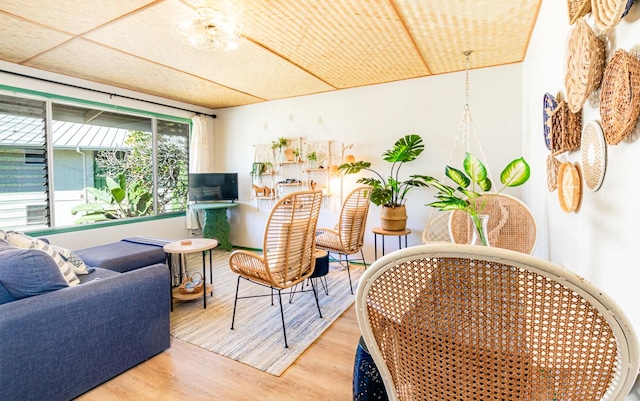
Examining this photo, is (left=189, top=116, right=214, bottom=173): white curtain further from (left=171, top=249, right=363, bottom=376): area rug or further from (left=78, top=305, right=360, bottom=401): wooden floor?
(left=78, top=305, right=360, bottom=401): wooden floor

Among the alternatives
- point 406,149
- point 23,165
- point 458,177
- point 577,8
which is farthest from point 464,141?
point 23,165

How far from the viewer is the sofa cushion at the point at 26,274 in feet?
5.08

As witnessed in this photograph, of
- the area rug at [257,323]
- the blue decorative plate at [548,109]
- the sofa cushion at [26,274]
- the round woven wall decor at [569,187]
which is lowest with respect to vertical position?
the area rug at [257,323]

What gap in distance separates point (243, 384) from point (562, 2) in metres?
2.66

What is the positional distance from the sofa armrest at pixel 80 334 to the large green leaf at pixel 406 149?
2.52m

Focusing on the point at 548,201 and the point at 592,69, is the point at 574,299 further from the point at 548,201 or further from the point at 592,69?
the point at 548,201

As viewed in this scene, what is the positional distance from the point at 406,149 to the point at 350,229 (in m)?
1.10

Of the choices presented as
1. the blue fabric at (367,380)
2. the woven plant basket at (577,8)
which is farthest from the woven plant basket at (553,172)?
the blue fabric at (367,380)

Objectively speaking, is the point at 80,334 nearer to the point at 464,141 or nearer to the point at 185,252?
the point at 185,252

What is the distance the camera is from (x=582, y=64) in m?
1.09

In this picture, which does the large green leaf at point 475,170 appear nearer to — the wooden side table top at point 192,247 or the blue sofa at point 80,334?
the blue sofa at point 80,334

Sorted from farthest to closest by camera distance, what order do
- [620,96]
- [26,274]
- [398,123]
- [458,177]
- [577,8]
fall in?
1. [398,123]
2. [458,177]
3. [26,274]
4. [577,8]
5. [620,96]

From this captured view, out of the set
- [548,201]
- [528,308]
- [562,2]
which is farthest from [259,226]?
[528,308]

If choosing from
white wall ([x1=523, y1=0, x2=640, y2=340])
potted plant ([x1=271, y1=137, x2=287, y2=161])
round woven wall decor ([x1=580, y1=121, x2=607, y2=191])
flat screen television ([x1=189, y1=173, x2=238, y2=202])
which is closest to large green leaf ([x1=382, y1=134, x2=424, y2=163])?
white wall ([x1=523, y1=0, x2=640, y2=340])
